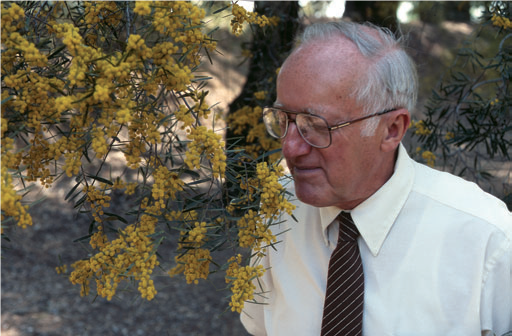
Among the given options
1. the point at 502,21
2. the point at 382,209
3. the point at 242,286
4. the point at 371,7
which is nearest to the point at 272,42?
the point at 502,21

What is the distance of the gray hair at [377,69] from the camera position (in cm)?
163

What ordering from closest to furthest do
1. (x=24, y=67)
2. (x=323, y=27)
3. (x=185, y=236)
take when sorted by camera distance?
(x=24, y=67) → (x=185, y=236) → (x=323, y=27)

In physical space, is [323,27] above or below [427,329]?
above

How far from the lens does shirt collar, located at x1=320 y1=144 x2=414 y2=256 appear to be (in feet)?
5.67

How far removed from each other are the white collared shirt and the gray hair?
22 cm

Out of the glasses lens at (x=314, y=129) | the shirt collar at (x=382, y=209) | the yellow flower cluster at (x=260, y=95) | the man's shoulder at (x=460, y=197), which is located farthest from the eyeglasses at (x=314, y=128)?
the yellow flower cluster at (x=260, y=95)

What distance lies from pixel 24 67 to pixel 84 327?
11.8ft

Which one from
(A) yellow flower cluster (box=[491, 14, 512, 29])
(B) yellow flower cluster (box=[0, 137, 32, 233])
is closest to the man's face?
(B) yellow flower cluster (box=[0, 137, 32, 233])

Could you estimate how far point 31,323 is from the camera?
443 centimetres

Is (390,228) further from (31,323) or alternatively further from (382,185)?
(31,323)

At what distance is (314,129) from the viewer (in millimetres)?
1572

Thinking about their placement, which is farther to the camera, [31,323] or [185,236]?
[31,323]

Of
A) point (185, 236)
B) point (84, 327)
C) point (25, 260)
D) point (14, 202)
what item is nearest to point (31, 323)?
point (84, 327)

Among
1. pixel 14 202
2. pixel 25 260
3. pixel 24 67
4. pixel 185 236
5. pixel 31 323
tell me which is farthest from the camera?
pixel 25 260
